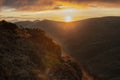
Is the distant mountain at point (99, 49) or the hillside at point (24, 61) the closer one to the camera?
the hillside at point (24, 61)

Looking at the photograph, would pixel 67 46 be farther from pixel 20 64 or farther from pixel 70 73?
pixel 20 64

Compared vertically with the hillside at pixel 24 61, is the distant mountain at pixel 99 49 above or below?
above

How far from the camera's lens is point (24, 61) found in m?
41.8

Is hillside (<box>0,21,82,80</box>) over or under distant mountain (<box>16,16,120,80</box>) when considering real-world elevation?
under

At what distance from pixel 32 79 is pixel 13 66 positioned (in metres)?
2.96

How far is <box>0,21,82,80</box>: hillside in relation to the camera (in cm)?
3794

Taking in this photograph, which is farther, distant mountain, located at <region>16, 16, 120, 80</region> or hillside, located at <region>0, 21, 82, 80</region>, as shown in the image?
distant mountain, located at <region>16, 16, 120, 80</region>

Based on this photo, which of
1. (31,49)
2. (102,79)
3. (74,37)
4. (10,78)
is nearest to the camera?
(10,78)

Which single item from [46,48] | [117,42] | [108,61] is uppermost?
[117,42]

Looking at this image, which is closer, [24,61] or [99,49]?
[24,61]

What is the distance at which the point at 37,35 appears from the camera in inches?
2429

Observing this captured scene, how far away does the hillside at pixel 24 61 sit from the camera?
124 feet

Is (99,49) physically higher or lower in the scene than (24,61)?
higher

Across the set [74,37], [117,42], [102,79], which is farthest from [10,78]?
[74,37]
